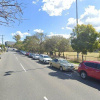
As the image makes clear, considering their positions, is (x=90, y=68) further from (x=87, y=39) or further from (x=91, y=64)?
(x=87, y=39)

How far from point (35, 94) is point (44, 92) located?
0.56 m

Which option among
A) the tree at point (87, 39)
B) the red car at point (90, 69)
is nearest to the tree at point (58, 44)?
the tree at point (87, 39)

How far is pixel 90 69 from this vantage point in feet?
29.8

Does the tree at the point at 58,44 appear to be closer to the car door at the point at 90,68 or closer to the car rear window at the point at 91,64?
the car rear window at the point at 91,64

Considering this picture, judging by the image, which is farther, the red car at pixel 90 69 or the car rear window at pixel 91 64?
the car rear window at pixel 91 64

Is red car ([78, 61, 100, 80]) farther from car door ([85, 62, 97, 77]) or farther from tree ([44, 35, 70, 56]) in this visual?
tree ([44, 35, 70, 56])

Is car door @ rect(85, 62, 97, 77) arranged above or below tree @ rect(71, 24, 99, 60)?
below

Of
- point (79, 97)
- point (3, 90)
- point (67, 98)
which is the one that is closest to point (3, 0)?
point (3, 90)

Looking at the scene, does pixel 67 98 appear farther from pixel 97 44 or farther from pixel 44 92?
pixel 97 44

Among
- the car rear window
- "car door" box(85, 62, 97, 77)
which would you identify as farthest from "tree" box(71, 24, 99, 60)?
"car door" box(85, 62, 97, 77)

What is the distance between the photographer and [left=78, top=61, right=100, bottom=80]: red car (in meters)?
8.55

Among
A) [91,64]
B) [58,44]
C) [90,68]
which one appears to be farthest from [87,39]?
[58,44]

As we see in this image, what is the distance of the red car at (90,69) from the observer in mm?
8552

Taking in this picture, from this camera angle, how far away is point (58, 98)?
5324 millimetres
